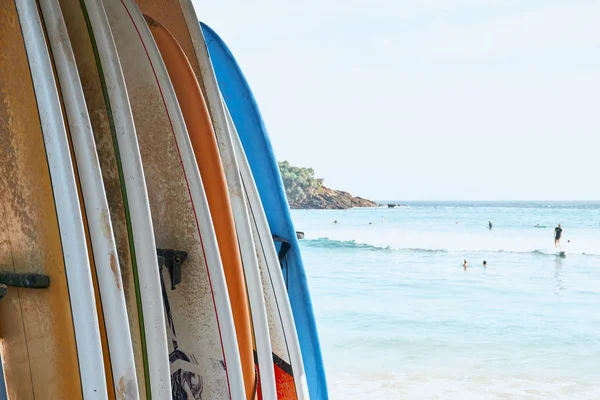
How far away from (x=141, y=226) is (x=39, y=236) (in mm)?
268

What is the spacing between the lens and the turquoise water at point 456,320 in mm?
7109

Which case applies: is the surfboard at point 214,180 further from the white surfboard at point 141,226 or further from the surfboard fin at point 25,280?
the surfboard fin at point 25,280

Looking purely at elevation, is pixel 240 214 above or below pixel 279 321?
above

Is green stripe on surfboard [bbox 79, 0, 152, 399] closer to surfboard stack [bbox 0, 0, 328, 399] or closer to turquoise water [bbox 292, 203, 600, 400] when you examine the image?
surfboard stack [bbox 0, 0, 328, 399]

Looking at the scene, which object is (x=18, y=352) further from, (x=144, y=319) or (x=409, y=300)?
(x=409, y=300)

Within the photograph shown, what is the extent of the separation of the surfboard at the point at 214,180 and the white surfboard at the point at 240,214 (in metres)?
0.04

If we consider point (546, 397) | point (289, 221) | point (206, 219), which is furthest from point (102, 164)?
point (546, 397)

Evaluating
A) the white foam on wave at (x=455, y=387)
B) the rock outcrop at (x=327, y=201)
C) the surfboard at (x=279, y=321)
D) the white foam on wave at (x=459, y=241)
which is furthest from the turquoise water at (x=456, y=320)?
the rock outcrop at (x=327, y=201)

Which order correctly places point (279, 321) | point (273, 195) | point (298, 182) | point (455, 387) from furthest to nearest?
point (298, 182) → point (455, 387) → point (273, 195) → point (279, 321)

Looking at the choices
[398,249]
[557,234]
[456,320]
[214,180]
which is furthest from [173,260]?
[557,234]

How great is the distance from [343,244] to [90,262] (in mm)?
22461

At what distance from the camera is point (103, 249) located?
116cm

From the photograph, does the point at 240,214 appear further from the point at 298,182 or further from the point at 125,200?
the point at 298,182

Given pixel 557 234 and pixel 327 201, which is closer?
pixel 557 234
